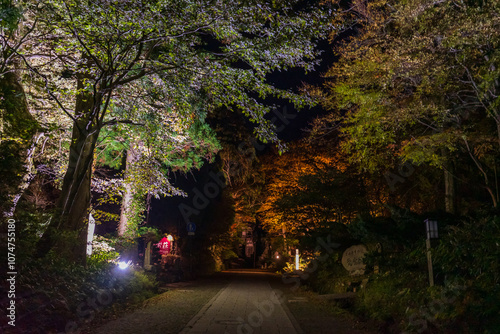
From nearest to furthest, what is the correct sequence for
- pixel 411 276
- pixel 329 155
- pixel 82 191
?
pixel 411 276 < pixel 82 191 < pixel 329 155

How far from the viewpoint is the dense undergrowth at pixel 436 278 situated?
20.6 feet

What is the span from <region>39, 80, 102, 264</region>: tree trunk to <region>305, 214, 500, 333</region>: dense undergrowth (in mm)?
7893

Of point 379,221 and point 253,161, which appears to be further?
point 253,161

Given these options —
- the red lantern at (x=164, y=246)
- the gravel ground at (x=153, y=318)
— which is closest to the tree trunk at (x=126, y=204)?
the red lantern at (x=164, y=246)

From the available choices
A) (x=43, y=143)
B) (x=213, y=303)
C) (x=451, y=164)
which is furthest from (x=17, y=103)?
(x=451, y=164)

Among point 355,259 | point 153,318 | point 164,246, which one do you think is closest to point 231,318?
point 153,318

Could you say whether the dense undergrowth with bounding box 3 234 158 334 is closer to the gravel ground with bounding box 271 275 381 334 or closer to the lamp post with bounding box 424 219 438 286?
the gravel ground with bounding box 271 275 381 334

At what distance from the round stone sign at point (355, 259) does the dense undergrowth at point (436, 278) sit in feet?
1.81

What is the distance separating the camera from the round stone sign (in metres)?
12.3

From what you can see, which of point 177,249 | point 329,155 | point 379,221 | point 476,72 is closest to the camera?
point 379,221

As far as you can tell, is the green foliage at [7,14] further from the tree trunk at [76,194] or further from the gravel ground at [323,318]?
the gravel ground at [323,318]

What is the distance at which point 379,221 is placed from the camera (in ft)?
32.9

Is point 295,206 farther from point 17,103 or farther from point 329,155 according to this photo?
point 17,103

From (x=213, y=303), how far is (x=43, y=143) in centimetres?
874
